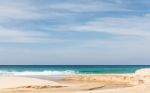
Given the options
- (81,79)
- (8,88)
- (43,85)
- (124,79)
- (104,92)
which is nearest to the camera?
(104,92)

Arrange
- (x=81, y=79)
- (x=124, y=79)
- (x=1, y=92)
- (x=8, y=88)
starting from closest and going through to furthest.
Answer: (x=1, y=92) < (x=8, y=88) < (x=124, y=79) < (x=81, y=79)

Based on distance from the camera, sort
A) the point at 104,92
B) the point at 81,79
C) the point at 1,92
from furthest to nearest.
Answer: the point at 81,79 → the point at 1,92 → the point at 104,92

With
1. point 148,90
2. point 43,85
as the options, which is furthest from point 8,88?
point 148,90

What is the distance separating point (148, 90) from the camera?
1606cm

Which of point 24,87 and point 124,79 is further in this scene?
point 124,79

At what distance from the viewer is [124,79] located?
3288cm

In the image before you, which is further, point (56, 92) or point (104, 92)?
point (56, 92)

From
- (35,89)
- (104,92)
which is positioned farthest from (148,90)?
(35,89)

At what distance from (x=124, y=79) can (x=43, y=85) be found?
43.8 feet

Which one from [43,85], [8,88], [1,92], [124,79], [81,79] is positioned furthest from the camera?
[81,79]

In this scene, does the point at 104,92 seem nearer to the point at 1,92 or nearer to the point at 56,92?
the point at 56,92

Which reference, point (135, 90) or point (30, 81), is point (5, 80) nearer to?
point (30, 81)

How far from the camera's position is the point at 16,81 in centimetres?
2186

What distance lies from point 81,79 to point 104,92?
1990 centimetres
